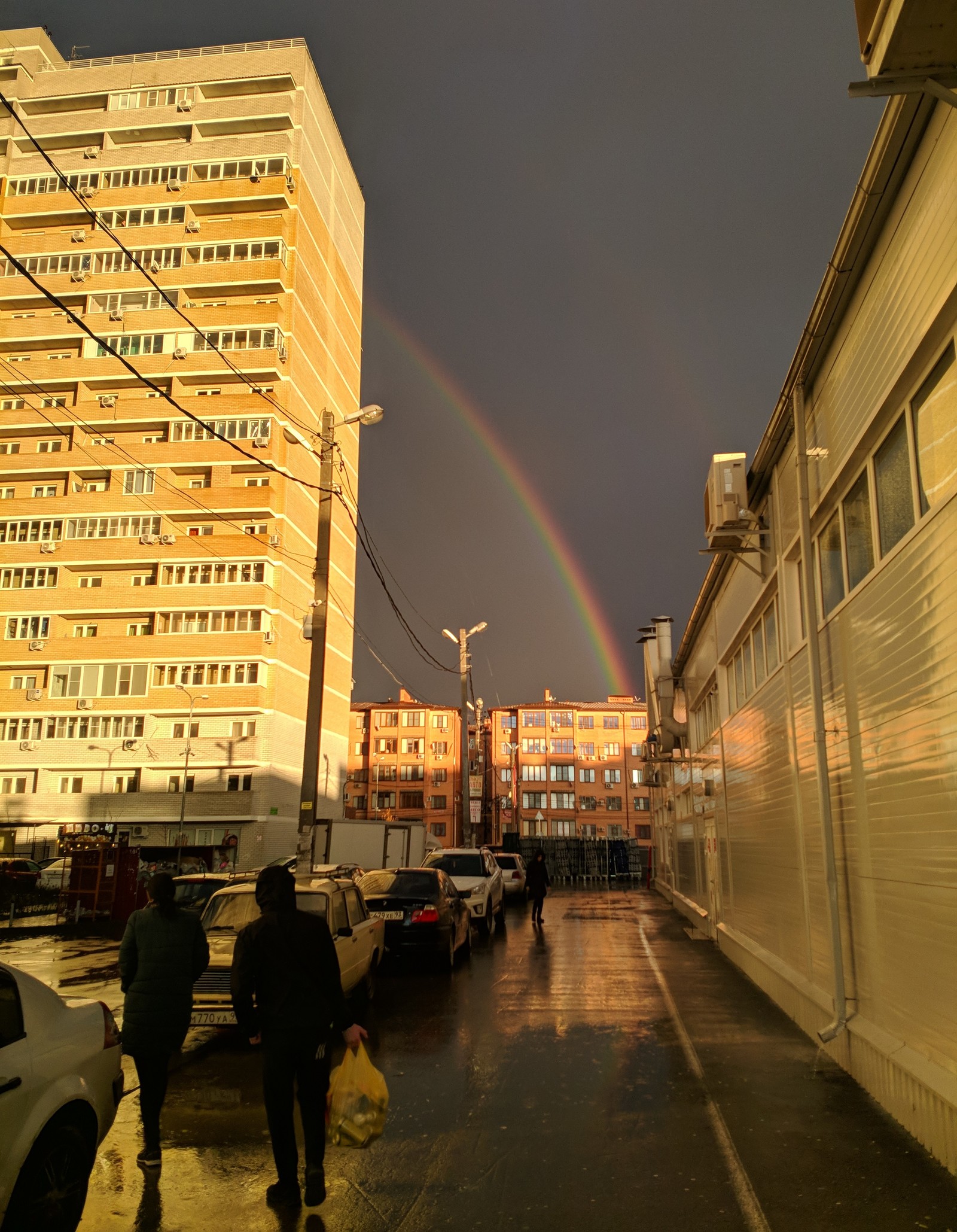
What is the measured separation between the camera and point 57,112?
6153 cm

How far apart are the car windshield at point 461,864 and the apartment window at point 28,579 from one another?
39.2m

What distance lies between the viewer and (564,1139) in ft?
21.7

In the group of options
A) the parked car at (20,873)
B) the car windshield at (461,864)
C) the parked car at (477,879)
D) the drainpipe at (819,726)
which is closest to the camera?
the drainpipe at (819,726)

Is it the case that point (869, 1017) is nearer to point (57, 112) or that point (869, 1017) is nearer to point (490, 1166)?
point (490, 1166)

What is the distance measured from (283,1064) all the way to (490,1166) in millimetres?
1681

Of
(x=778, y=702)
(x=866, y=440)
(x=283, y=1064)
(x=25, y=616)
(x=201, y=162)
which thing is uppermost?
(x=201, y=162)

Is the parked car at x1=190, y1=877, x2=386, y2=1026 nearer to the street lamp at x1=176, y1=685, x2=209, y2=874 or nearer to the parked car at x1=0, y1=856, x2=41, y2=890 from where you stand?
the parked car at x1=0, y1=856, x2=41, y2=890

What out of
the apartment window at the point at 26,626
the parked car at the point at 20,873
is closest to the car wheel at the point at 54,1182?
the parked car at the point at 20,873

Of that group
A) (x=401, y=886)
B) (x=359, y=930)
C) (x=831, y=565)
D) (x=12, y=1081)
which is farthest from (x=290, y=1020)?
(x=401, y=886)

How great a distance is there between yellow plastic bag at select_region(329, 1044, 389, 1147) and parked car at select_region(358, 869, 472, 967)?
9.52 m

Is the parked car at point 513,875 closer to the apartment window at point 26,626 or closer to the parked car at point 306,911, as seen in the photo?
the parked car at point 306,911

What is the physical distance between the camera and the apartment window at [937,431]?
6.37m

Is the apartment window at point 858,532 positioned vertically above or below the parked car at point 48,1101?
above

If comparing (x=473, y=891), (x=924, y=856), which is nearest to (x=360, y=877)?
(x=473, y=891)
